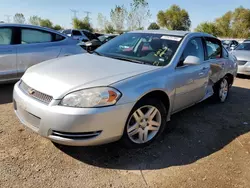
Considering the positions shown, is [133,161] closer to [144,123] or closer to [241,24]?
[144,123]

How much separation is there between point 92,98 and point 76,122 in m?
0.29

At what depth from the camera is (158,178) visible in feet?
8.31

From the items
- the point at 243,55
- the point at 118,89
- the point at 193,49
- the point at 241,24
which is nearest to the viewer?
the point at 118,89

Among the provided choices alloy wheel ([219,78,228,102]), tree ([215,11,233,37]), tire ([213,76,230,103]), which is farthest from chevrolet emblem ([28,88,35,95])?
tree ([215,11,233,37])

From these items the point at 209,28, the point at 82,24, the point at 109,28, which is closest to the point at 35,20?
the point at 82,24

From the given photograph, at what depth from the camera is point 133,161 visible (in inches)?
110

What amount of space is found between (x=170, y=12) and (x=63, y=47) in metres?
66.1

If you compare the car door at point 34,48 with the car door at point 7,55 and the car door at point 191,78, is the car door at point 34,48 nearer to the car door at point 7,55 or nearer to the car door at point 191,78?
the car door at point 7,55

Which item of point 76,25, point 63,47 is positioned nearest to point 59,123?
point 63,47

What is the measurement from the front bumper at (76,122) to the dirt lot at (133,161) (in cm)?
32

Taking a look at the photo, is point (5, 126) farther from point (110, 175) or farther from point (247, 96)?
point (247, 96)

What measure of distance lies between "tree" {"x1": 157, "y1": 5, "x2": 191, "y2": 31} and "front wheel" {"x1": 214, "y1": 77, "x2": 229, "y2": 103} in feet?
200

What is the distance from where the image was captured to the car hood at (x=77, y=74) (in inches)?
102

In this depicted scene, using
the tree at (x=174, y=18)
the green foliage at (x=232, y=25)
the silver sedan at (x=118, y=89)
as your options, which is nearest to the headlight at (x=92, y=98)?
the silver sedan at (x=118, y=89)
